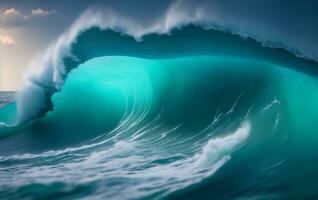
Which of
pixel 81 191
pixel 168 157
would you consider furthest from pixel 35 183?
pixel 168 157

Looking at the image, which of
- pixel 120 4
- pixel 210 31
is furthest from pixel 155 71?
pixel 210 31

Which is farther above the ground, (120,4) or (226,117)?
(120,4)

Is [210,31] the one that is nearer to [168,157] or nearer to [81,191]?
[168,157]

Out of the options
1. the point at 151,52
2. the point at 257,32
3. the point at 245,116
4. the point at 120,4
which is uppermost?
the point at 120,4

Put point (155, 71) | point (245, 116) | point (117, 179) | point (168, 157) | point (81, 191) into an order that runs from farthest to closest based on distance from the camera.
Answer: point (155, 71), point (245, 116), point (168, 157), point (117, 179), point (81, 191)

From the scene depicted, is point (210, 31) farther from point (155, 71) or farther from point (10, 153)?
point (10, 153)

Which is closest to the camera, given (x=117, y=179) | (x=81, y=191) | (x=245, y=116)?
(x=81, y=191)

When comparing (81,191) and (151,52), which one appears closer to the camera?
(81,191)
